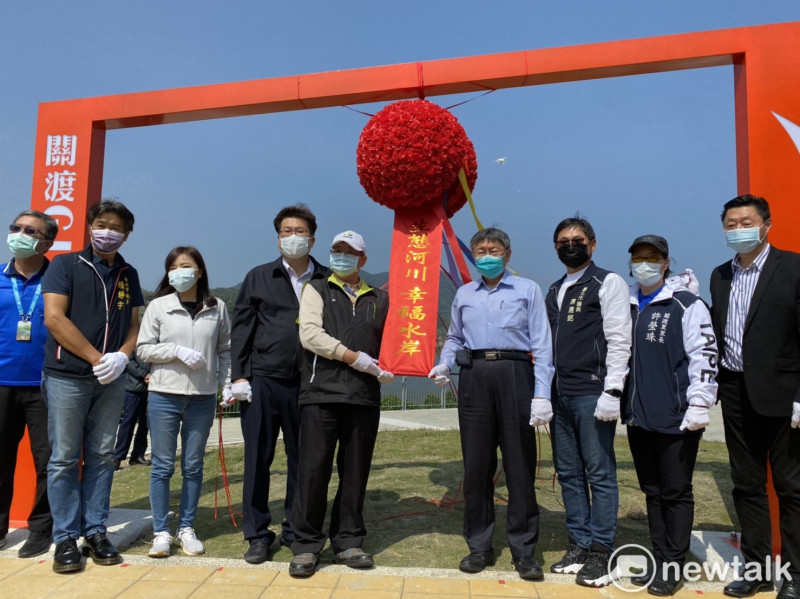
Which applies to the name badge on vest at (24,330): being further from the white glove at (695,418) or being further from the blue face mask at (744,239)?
the blue face mask at (744,239)

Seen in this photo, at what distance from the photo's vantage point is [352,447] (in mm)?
3125

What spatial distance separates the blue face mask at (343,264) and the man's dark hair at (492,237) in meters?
0.69

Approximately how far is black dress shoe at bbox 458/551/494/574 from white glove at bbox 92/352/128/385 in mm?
2159

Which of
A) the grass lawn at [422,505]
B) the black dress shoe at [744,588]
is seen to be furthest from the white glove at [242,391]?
the black dress shoe at [744,588]

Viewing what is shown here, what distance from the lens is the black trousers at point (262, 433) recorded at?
3240 mm

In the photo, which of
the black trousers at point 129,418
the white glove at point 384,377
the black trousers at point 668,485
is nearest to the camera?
the black trousers at point 668,485

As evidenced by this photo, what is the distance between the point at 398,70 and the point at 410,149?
68 centimetres

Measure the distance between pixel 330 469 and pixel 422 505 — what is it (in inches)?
59.6

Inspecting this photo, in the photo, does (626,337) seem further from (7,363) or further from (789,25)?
(7,363)

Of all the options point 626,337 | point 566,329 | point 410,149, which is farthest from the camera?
point 410,149

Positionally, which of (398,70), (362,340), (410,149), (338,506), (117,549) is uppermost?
(398,70)

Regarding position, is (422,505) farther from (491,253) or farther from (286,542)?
(491,253)

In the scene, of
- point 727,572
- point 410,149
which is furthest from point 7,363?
point 727,572

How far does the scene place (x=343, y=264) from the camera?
10.5ft
